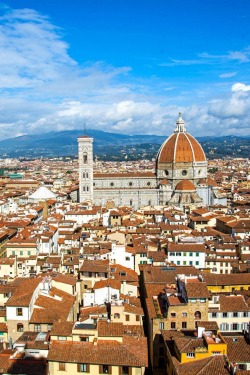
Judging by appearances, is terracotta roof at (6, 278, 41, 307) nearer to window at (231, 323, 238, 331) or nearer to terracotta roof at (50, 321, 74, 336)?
terracotta roof at (50, 321, 74, 336)

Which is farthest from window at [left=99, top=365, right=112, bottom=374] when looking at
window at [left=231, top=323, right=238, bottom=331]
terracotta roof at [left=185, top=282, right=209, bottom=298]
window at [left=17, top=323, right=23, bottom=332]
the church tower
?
the church tower

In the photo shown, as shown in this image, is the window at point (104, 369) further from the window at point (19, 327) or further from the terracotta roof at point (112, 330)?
the window at point (19, 327)

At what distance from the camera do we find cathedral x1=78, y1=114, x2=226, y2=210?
309ft

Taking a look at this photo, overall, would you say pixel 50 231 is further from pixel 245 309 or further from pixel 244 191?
pixel 244 191

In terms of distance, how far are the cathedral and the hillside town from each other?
116 ft

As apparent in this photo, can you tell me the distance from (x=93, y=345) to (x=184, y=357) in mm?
3798

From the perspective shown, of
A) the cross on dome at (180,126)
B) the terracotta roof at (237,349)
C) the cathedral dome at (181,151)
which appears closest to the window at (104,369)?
the terracotta roof at (237,349)

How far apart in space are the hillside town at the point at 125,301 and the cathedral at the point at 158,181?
35464mm

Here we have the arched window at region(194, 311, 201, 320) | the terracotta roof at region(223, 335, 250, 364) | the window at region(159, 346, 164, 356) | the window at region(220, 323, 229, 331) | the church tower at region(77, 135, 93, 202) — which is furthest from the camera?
the church tower at region(77, 135, 93, 202)

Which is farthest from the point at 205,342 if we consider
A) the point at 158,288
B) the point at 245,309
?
the point at 158,288

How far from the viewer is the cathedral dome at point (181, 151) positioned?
324 feet

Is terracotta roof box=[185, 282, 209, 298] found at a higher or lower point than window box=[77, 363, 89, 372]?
higher

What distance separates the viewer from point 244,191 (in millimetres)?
110438

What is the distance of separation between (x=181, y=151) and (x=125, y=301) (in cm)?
7266
